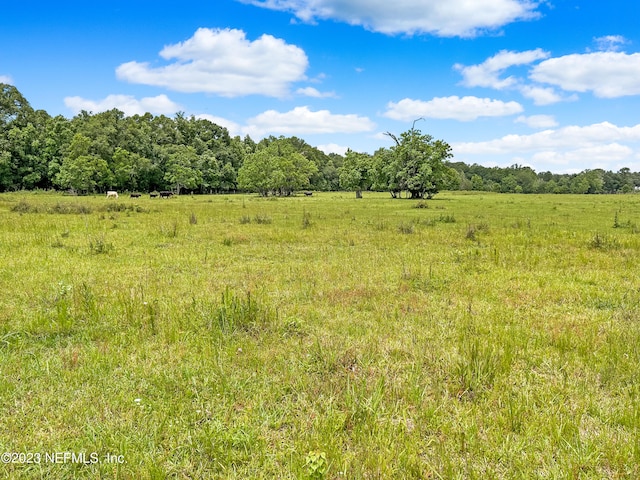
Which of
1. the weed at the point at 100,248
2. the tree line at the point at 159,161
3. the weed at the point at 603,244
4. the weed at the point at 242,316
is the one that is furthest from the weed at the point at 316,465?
the tree line at the point at 159,161

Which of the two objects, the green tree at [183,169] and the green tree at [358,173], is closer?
the green tree at [358,173]

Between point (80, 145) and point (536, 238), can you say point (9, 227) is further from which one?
point (80, 145)

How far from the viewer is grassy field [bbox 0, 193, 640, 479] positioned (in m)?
3.39

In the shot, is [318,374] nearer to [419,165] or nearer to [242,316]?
[242,316]

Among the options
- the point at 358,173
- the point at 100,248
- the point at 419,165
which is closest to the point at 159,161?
the point at 358,173

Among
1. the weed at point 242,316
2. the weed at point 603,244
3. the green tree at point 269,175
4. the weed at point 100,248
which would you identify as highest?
the green tree at point 269,175

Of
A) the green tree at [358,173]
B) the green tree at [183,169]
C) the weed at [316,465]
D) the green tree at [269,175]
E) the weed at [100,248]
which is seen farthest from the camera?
the green tree at [183,169]

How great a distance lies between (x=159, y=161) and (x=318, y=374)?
9443 cm

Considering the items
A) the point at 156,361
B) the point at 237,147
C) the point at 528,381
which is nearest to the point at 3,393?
the point at 156,361

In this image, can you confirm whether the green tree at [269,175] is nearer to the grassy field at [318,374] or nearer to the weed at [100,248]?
the weed at [100,248]

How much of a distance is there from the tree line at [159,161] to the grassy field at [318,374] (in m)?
51.2

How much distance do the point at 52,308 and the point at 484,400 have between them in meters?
7.39

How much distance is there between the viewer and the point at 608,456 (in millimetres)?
3379

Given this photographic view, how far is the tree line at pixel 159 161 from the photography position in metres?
61.4
